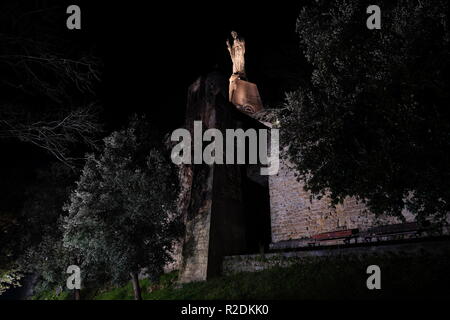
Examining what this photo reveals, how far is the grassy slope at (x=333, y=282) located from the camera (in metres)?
7.12

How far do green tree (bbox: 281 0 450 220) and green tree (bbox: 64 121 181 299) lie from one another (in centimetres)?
672

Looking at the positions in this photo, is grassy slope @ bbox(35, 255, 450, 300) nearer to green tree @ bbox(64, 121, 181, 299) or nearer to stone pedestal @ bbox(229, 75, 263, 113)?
green tree @ bbox(64, 121, 181, 299)

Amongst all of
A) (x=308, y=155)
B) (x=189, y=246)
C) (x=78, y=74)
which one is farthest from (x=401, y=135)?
(x=189, y=246)

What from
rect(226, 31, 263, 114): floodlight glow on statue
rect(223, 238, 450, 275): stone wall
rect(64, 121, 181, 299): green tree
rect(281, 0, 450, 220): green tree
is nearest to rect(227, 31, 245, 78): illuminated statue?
rect(226, 31, 263, 114): floodlight glow on statue

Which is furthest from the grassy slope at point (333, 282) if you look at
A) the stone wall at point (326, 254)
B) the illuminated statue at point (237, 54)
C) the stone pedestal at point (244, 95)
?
the illuminated statue at point (237, 54)

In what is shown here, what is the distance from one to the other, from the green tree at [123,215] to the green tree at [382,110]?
6.72 metres

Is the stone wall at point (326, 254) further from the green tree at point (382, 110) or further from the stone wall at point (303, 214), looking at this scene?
the stone wall at point (303, 214)

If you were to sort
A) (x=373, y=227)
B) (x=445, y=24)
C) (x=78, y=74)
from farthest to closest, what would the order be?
(x=373, y=227)
(x=445, y=24)
(x=78, y=74)

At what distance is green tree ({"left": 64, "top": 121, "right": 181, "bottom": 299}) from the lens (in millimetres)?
12211

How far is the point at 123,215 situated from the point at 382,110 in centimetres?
1042

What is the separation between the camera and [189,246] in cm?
1319

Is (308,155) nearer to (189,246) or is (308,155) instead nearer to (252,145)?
(189,246)

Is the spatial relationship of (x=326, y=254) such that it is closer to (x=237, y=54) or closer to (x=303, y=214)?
(x=303, y=214)

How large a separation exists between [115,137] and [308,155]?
375 inches
